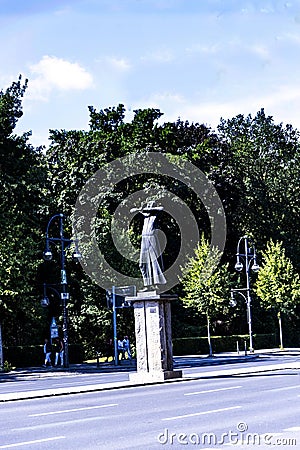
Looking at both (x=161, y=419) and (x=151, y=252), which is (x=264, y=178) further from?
(x=161, y=419)

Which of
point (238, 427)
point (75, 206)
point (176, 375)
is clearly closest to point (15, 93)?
point (75, 206)

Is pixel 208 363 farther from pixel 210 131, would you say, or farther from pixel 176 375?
pixel 210 131

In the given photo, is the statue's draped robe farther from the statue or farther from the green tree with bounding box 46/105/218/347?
the green tree with bounding box 46/105/218/347

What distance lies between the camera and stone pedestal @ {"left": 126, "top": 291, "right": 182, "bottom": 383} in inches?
1054

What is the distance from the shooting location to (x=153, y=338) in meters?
27.0

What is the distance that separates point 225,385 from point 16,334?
3176 centimetres

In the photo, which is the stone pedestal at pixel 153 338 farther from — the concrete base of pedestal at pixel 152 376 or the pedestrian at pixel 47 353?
the pedestrian at pixel 47 353

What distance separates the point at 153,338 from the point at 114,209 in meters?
31.8

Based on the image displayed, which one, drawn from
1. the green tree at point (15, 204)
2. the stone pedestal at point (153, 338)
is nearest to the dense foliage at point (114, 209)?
the green tree at point (15, 204)

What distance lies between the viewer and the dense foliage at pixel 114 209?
148ft

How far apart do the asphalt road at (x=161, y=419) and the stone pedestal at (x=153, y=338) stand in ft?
9.14

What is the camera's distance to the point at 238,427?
1362cm

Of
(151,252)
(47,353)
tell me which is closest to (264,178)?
(47,353)

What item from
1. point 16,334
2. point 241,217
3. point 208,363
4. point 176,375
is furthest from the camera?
point 241,217
